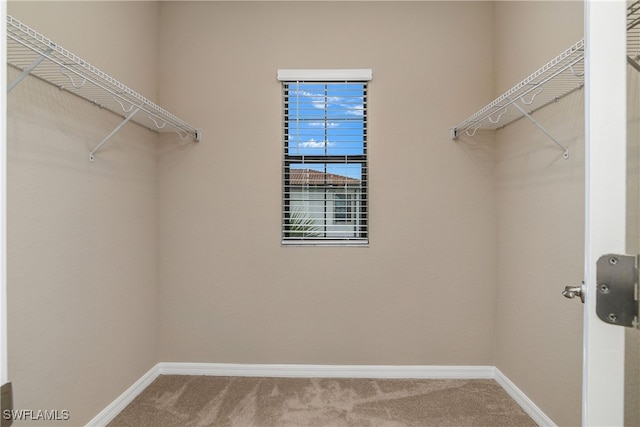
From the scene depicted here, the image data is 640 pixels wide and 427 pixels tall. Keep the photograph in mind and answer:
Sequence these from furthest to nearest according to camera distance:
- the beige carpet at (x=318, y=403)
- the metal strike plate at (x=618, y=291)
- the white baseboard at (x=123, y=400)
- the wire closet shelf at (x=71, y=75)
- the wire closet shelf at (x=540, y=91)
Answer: the beige carpet at (x=318, y=403) → the white baseboard at (x=123, y=400) → the wire closet shelf at (x=540, y=91) → the wire closet shelf at (x=71, y=75) → the metal strike plate at (x=618, y=291)

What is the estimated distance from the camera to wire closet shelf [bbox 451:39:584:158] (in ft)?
4.74

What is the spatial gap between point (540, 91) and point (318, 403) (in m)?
2.23

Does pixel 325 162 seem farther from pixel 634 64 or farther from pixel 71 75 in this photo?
pixel 634 64

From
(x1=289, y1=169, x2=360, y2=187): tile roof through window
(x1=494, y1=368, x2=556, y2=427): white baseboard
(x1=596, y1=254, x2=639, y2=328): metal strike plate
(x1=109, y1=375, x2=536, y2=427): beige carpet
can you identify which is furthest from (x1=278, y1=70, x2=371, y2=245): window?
(x1=596, y1=254, x2=639, y2=328): metal strike plate

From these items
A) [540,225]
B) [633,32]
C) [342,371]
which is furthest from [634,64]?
[342,371]

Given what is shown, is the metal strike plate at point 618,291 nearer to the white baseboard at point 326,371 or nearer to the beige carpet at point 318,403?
the beige carpet at point 318,403

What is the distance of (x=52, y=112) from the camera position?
1643 millimetres

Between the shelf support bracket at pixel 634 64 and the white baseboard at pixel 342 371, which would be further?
the white baseboard at pixel 342 371

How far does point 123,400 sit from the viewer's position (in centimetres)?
216

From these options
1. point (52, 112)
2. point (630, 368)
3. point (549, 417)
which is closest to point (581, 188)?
point (549, 417)

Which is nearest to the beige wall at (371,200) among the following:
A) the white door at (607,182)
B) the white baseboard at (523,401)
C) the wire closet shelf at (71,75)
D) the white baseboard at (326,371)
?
the white baseboard at (326,371)

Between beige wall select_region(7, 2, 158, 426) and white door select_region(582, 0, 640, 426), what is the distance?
6.21 ft

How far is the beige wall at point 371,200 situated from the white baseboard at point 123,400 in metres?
0.18

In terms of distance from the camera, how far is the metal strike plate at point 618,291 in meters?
0.54
